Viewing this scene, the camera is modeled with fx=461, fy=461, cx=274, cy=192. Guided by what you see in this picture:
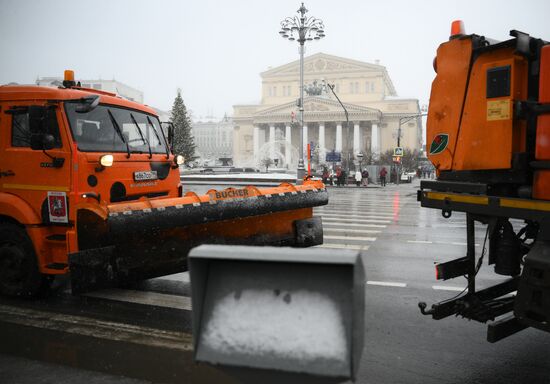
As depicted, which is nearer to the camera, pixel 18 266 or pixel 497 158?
pixel 497 158

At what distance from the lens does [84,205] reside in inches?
191

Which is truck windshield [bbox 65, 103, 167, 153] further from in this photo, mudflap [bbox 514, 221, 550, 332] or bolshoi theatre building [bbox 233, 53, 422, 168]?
bolshoi theatre building [bbox 233, 53, 422, 168]

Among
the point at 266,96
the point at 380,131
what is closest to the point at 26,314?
the point at 380,131

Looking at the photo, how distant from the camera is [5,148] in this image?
5734 mm

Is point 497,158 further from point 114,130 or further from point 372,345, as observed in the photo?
point 114,130

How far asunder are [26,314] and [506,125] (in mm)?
5074

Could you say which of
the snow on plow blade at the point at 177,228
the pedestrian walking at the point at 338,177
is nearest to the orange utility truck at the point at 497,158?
the snow on plow blade at the point at 177,228

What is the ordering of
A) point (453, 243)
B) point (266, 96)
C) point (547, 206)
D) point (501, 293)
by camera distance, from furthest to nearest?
point (266, 96)
point (453, 243)
point (501, 293)
point (547, 206)

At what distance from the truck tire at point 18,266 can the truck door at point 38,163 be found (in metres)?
0.36

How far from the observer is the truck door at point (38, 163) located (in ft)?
17.6

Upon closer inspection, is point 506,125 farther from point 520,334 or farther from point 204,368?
point 204,368

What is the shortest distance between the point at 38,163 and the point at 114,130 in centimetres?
104

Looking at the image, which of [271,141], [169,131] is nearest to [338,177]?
[169,131]

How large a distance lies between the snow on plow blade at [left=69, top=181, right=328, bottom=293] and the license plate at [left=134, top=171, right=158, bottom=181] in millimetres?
785
